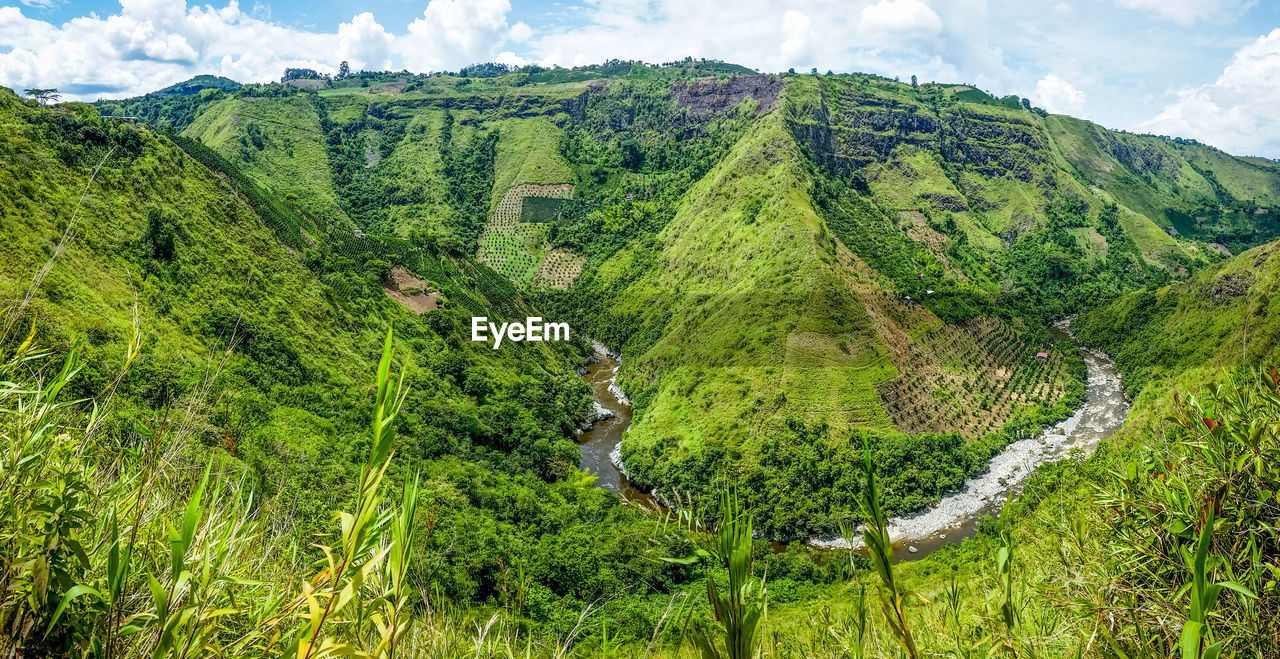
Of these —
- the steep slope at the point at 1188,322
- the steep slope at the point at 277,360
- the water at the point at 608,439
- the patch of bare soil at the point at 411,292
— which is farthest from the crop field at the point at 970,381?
the patch of bare soil at the point at 411,292

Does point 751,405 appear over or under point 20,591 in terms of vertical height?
under

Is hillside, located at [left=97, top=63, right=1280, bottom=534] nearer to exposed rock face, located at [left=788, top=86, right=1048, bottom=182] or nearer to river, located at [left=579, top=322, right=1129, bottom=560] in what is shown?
exposed rock face, located at [left=788, top=86, right=1048, bottom=182]

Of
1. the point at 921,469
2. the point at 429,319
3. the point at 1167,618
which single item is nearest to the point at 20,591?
the point at 1167,618

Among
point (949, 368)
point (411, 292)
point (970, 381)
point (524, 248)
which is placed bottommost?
point (970, 381)

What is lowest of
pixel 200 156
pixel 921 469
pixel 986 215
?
pixel 921 469

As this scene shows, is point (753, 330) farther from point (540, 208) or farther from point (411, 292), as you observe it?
point (540, 208)

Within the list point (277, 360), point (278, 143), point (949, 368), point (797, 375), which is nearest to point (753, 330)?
point (797, 375)

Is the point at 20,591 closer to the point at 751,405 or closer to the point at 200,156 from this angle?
the point at 751,405
